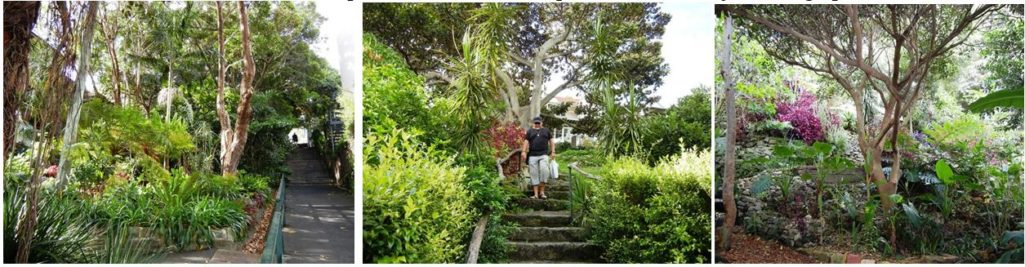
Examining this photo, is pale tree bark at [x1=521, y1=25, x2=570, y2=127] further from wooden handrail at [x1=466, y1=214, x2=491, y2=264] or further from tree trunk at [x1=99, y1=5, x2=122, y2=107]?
tree trunk at [x1=99, y1=5, x2=122, y2=107]

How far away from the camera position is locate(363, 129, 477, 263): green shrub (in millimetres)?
4168

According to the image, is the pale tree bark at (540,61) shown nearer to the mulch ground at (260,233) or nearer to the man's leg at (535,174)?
the man's leg at (535,174)

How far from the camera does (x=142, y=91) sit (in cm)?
461

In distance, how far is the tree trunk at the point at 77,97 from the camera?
4.30 metres

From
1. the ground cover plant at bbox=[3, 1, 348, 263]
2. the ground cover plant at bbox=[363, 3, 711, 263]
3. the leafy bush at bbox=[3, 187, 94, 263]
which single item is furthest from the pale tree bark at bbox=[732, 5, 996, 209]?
the leafy bush at bbox=[3, 187, 94, 263]

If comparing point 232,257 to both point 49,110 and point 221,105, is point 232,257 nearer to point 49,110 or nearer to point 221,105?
point 221,105

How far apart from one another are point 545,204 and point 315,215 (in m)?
1.49

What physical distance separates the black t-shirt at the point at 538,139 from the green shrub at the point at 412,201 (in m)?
0.46

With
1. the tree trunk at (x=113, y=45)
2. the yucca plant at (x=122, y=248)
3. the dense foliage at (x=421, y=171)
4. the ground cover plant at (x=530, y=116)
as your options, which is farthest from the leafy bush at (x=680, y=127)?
the tree trunk at (x=113, y=45)

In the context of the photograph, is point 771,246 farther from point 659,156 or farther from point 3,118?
point 3,118

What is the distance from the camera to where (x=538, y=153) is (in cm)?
438

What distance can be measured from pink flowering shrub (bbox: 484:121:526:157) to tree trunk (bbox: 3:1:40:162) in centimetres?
280

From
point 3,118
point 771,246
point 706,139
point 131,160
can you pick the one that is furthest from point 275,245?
point 771,246

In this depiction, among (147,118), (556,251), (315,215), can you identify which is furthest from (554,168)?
(147,118)
